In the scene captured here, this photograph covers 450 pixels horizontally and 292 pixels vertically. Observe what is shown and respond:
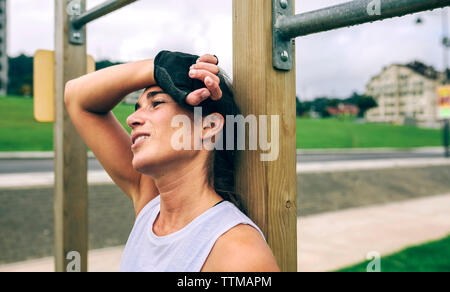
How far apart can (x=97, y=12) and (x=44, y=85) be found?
2.04ft

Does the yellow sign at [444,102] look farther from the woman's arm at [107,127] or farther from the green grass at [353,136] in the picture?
the woman's arm at [107,127]

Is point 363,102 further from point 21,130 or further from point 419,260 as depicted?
point 21,130

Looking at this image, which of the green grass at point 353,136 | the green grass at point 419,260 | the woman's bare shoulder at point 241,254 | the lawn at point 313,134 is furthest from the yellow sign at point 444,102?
the woman's bare shoulder at point 241,254

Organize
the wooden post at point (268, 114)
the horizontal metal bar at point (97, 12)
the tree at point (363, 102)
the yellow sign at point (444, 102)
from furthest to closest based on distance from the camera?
the yellow sign at point (444, 102) → the tree at point (363, 102) → the horizontal metal bar at point (97, 12) → the wooden post at point (268, 114)

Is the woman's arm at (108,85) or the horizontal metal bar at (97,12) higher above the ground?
the horizontal metal bar at (97,12)

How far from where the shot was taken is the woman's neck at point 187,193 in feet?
3.71

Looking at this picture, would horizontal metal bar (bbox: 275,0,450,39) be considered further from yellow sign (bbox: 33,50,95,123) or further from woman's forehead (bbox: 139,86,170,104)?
yellow sign (bbox: 33,50,95,123)

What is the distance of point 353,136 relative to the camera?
30641mm

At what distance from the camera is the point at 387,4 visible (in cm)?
86

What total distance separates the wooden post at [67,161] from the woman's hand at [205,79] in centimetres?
125
